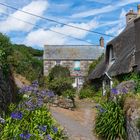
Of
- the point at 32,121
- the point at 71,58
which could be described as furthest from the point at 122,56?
the point at 71,58

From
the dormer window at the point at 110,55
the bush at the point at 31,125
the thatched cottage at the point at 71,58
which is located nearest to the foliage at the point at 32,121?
the bush at the point at 31,125

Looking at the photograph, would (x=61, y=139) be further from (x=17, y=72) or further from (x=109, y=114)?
(x=17, y=72)

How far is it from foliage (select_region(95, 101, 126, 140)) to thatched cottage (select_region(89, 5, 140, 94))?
8.32m


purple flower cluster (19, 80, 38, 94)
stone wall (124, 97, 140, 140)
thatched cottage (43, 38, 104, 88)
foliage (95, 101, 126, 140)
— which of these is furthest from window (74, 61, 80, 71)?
stone wall (124, 97, 140, 140)

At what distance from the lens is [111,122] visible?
1466cm

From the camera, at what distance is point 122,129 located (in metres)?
14.3

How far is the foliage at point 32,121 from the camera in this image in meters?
10.9

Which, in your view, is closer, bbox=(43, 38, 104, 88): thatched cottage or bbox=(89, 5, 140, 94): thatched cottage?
bbox=(89, 5, 140, 94): thatched cottage

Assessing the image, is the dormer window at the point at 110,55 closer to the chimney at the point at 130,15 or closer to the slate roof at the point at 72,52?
the chimney at the point at 130,15

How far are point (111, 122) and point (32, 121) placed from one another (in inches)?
129

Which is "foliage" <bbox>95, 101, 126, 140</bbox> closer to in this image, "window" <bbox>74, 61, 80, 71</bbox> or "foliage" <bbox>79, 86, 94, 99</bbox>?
"foliage" <bbox>79, 86, 94, 99</bbox>

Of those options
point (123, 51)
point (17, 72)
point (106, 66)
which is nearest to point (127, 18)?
point (106, 66)

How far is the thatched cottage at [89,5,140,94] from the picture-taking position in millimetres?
24653

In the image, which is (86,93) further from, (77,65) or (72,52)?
(72,52)
